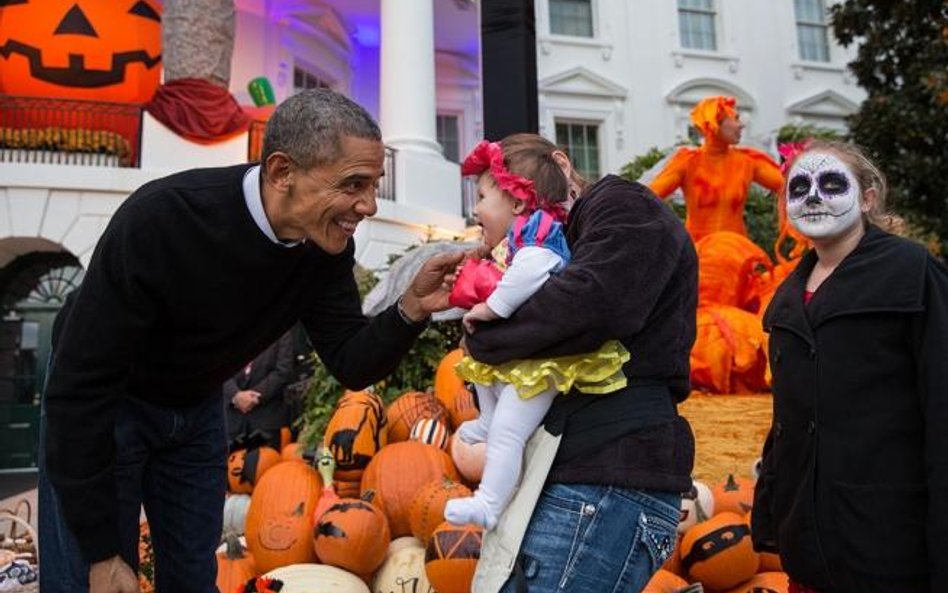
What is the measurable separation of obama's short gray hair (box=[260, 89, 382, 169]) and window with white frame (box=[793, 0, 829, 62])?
22.1m

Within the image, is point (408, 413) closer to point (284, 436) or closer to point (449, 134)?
point (284, 436)

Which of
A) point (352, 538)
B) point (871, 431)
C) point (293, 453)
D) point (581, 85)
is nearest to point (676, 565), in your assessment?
point (352, 538)

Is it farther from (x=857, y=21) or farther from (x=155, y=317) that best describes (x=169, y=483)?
(x=857, y=21)

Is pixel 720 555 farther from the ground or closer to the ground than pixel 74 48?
closer to the ground

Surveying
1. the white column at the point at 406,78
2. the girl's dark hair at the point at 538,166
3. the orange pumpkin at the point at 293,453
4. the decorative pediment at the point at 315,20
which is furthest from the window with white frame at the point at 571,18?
the girl's dark hair at the point at 538,166

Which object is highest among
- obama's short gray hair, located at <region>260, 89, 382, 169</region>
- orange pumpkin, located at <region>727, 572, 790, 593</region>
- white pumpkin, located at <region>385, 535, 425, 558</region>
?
obama's short gray hair, located at <region>260, 89, 382, 169</region>

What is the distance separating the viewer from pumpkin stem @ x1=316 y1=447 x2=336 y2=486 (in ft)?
13.8

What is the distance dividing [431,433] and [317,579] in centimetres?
149

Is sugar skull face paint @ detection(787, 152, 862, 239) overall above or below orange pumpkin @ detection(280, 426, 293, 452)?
above

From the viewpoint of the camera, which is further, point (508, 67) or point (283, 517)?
point (283, 517)

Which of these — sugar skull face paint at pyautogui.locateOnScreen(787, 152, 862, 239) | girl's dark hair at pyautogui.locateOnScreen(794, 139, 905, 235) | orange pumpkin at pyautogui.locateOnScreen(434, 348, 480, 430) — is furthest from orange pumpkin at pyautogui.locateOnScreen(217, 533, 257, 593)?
girl's dark hair at pyautogui.locateOnScreen(794, 139, 905, 235)

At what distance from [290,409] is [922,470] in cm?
549

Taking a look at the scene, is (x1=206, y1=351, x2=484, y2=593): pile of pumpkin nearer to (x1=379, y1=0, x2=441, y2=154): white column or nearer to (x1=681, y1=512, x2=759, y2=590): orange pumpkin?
(x1=681, y1=512, x2=759, y2=590): orange pumpkin

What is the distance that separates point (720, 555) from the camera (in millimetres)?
3176
